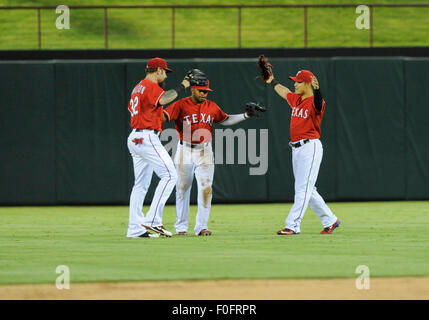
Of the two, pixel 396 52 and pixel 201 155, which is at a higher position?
pixel 396 52

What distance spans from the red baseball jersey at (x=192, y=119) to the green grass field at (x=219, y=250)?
4.36ft

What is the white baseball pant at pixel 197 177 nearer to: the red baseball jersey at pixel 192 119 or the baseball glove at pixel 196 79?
the red baseball jersey at pixel 192 119

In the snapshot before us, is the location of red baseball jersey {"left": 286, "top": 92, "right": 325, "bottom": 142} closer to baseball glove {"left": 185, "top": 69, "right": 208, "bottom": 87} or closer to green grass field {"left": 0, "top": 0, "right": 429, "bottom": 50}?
baseball glove {"left": 185, "top": 69, "right": 208, "bottom": 87}

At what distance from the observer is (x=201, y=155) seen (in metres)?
11.3

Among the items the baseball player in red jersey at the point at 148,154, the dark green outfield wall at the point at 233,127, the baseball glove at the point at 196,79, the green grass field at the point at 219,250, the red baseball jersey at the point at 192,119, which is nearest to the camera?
the green grass field at the point at 219,250

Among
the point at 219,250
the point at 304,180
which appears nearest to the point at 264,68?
the point at 304,180

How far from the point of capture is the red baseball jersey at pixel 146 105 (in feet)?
35.1

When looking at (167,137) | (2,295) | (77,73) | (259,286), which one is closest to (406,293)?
(259,286)

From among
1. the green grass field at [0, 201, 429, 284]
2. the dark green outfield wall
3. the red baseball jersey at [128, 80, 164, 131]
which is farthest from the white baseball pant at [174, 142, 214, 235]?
the dark green outfield wall

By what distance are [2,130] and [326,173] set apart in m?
6.71

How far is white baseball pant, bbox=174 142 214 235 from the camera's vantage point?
11.2 m

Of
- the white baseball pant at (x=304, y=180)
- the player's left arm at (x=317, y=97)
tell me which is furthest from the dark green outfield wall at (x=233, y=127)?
the player's left arm at (x=317, y=97)

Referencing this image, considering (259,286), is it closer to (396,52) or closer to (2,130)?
(2,130)

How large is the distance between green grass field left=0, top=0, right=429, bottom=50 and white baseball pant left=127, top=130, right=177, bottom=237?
18.1 metres
